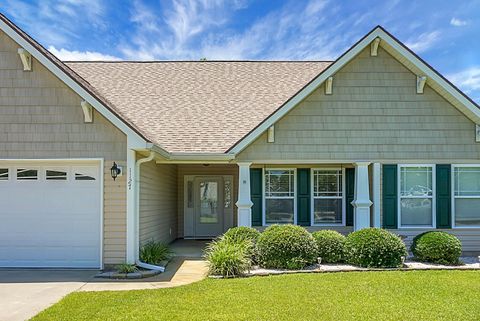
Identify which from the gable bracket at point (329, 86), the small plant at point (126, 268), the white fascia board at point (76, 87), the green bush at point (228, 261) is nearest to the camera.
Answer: the green bush at point (228, 261)

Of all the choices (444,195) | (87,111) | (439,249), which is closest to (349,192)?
(444,195)

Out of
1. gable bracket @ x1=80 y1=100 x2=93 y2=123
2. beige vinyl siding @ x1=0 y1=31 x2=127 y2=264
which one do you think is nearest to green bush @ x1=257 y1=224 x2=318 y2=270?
beige vinyl siding @ x1=0 y1=31 x2=127 y2=264

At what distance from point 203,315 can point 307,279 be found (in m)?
2.88

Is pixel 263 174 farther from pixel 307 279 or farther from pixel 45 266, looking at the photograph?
pixel 45 266

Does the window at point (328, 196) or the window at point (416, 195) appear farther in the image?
the window at point (328, 196)

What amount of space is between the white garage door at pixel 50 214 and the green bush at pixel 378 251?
Result: 5820 millimetres

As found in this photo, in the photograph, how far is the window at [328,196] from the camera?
38.8ft

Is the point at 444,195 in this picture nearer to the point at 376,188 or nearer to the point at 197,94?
the point at 376,188

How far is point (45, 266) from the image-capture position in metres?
9.62

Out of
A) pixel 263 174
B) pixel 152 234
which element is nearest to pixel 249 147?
pixel 263 174

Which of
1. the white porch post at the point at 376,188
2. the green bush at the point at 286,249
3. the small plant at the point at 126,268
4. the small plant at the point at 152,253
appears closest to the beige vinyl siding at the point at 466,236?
the white porch post at the point at 376,188

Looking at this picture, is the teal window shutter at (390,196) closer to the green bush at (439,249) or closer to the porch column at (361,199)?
the porch column at (361,199)

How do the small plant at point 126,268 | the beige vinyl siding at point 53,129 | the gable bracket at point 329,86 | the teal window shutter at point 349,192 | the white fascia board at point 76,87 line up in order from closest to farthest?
the small plant at point 126,268
the white fascia board at point 76,87
the beige vinyl siding at point 53,129
the gable bracket at point 329,86
the teal window shutter at point 349,192

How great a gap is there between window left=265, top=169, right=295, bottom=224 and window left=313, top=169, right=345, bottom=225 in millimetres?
646
